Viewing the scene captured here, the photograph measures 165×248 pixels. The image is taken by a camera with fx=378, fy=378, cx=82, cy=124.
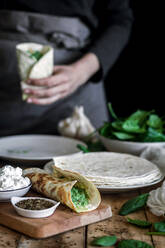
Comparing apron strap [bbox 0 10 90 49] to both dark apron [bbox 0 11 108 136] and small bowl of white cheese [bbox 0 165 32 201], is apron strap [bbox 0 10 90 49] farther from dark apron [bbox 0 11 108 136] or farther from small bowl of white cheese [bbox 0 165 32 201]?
small bowl of white cheese [bbox 0 165 32 201]

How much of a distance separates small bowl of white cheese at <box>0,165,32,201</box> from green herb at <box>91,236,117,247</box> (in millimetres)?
275

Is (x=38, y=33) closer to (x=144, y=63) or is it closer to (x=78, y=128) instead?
(x=78, y=128)

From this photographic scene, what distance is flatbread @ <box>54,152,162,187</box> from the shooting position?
4.07 ft

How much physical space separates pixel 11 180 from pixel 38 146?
833 millimetres

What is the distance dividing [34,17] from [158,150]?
49.4 inches

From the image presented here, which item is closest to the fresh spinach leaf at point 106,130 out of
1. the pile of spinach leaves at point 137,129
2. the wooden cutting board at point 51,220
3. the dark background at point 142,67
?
the pile of spinach leaves at point 137,129

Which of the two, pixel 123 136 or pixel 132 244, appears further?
pixel 123 136

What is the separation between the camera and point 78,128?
2.00 m

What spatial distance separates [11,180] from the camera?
1.10 meters

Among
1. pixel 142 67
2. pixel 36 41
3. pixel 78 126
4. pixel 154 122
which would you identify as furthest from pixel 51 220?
pixel 142 67

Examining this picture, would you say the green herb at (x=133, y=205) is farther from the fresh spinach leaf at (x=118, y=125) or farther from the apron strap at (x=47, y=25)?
the apron strap at (x=47, y=25)

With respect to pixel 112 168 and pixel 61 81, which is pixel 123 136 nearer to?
pixel 112 168

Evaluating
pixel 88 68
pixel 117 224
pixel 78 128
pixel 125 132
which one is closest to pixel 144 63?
pixel 88 68

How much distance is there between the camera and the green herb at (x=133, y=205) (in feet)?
3.79
